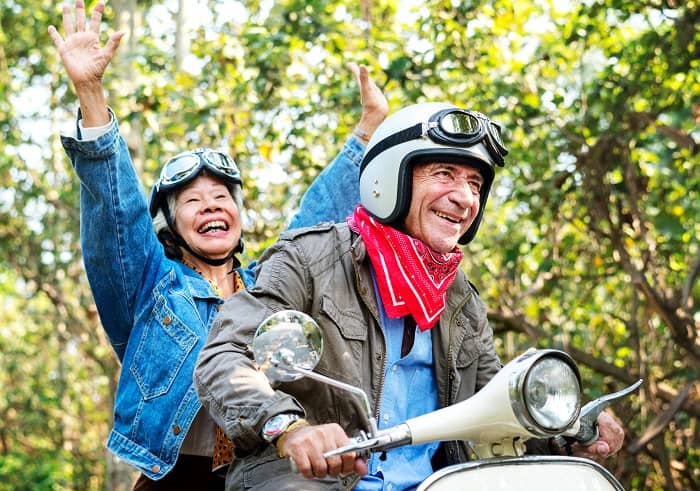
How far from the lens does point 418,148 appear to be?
2.98 metres

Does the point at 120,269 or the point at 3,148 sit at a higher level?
the point at 3,148

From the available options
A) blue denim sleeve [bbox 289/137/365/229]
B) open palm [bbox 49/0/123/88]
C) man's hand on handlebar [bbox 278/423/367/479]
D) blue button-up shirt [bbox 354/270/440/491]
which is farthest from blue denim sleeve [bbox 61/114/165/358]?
man's hand on handlebar [bbox 278/423/367/479]

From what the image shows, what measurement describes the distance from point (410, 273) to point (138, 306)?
1227mm

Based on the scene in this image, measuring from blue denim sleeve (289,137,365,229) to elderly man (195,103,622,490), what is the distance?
32.8 inches

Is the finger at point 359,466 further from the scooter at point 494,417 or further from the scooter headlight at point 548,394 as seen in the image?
the scooter headlight at point 548,394

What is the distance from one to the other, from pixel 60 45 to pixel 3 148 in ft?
30.5

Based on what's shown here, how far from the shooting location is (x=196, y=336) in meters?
3.58

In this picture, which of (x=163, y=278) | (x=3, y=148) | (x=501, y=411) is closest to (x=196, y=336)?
(x=163, y=278)

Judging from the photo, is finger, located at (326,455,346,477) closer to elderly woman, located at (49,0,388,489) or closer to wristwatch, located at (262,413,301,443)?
wristwatch, located at (262,413,301,443)

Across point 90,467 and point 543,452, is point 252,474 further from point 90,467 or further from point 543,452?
point 90,467

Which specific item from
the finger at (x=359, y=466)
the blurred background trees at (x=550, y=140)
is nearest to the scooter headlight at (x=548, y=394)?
the finger at (x=359, y=466)

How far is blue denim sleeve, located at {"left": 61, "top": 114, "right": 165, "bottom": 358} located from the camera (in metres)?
3.45

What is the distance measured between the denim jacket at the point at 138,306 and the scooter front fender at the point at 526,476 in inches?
52.8

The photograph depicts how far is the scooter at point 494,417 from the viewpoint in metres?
2.21
